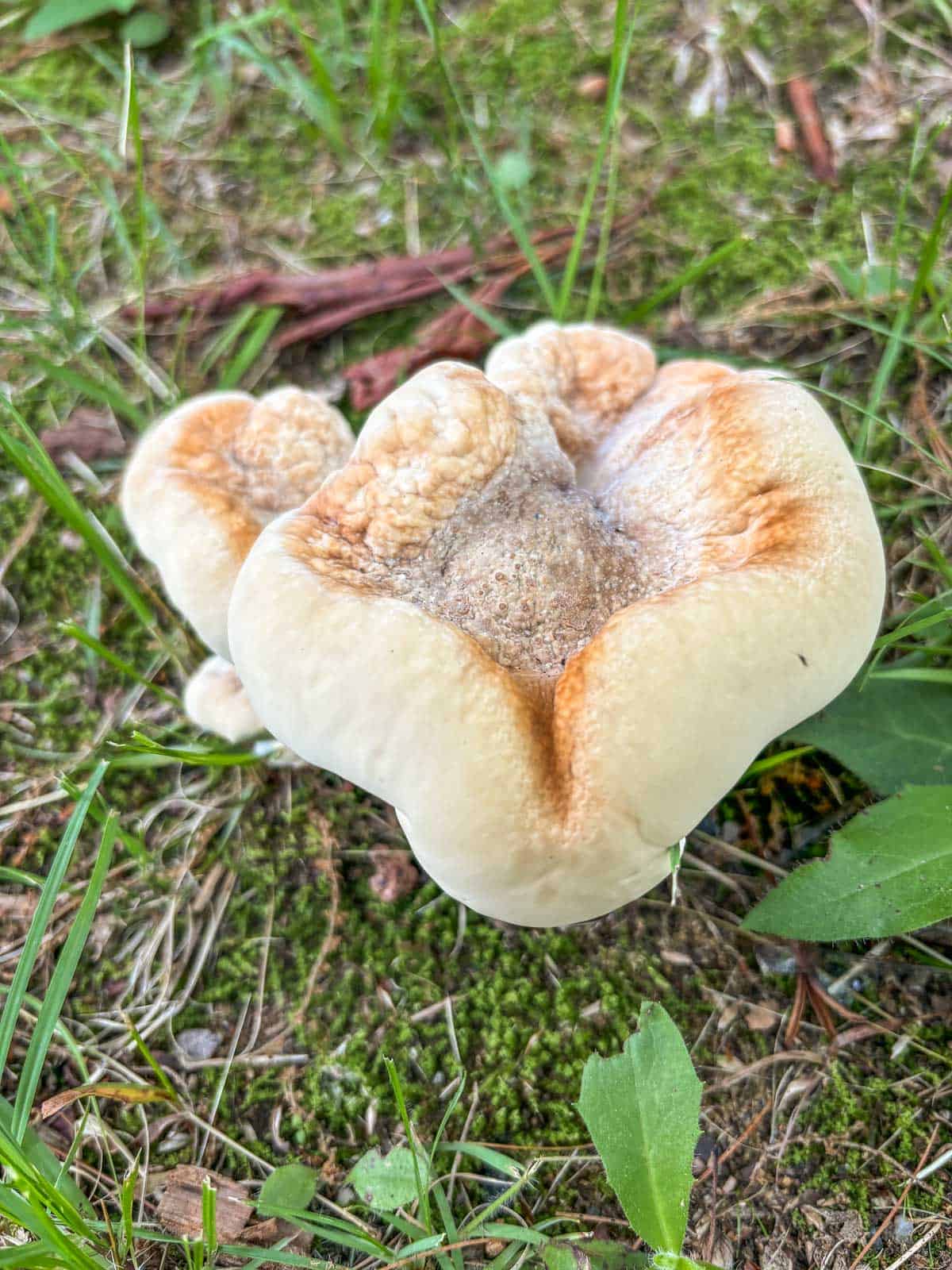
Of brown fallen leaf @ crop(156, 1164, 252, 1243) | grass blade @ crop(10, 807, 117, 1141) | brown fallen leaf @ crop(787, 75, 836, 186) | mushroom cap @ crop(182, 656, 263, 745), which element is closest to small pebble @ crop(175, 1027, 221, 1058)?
brown fallen leaf @ crop(156, 1164, 252, 1243)

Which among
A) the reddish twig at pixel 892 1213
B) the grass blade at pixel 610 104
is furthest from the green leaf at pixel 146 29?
the reddish twig at pixel 892 1213

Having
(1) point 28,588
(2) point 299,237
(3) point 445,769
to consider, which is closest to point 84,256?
(2) point 299,237

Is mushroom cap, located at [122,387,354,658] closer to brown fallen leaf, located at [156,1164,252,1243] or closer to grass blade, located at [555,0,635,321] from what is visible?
grass blade, located at [555,0,635,321]

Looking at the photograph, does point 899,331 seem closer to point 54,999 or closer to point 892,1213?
point 892,1213

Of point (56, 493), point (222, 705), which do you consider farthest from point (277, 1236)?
point (56, 493)

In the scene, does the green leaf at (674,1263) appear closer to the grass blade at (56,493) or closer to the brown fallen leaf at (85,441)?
the grass blade at (56,493)
